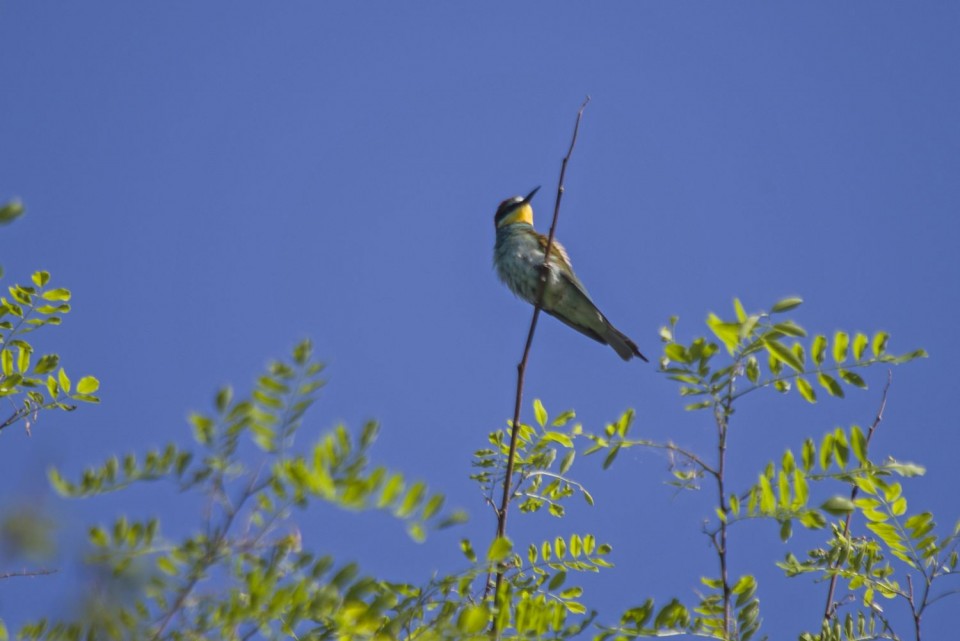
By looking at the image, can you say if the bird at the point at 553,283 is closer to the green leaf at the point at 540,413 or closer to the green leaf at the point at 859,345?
the green leaf at the point at 540,413

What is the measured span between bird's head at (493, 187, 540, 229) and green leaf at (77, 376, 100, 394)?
602 cm

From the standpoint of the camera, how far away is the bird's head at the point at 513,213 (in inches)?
362

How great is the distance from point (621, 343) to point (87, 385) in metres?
5.08

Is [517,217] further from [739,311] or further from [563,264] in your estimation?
[739,311]

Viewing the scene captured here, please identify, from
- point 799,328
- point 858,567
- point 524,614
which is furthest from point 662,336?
point 858,567

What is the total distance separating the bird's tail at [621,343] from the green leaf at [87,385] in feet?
16.5

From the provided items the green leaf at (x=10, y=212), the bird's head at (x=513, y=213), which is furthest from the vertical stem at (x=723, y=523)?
the bird's head at (x=513, y=213)

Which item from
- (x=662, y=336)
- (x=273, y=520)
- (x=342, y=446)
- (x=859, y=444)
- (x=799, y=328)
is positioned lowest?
(x=273, y=520)

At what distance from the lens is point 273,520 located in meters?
1.90

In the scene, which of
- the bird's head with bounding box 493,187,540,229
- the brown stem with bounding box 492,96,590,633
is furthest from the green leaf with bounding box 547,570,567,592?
the bird's head with bounding box 493,187,540,229

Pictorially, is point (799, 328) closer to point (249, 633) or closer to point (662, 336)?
point (662, 336)

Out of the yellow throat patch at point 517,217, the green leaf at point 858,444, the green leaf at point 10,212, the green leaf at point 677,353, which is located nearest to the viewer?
the green leaf at point 10,212

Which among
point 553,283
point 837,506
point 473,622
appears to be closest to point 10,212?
point 473,622

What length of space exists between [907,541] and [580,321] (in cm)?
519
